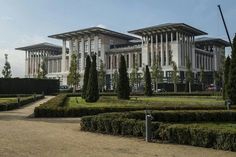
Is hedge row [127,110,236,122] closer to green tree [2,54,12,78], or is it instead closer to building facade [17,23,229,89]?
green tree [2,54,12,78]

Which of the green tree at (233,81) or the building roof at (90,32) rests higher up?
the building roof at (90,32)

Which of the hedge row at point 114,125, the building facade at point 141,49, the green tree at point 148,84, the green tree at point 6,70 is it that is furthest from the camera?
the building facade at point 141,49

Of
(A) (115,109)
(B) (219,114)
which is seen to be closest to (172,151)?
(B) (219,114)

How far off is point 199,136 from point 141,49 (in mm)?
117976

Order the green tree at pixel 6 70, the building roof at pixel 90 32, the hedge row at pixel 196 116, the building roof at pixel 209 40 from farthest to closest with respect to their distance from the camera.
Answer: the building roof at pixel 209 40 < the building roof at pixel 90 32 < the green tree at pixel 6 70 < the hedge row at pixel 196 116

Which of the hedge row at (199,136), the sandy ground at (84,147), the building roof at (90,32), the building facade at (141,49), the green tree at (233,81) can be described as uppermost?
the building roof at (90,32)

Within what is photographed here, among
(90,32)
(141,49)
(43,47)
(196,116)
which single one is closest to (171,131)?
(196,116)

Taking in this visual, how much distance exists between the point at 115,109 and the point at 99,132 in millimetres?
10302

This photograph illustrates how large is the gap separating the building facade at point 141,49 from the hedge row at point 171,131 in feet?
312

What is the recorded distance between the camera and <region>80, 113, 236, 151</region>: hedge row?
1310 centimetres

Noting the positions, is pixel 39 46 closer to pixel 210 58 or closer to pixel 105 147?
pixel 210 58

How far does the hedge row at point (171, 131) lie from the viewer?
43.0ft

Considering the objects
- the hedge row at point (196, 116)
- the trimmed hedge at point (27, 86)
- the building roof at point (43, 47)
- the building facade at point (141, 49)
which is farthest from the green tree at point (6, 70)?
the hedge row at point (196, 116)

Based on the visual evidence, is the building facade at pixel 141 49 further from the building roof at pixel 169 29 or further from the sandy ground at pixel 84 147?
the sandy ground at pixel 84 147
